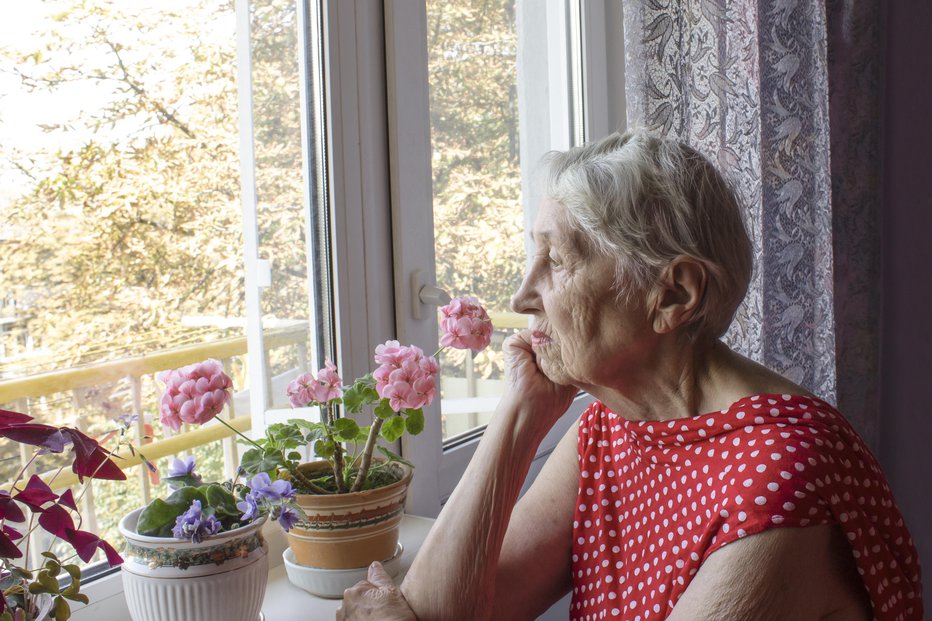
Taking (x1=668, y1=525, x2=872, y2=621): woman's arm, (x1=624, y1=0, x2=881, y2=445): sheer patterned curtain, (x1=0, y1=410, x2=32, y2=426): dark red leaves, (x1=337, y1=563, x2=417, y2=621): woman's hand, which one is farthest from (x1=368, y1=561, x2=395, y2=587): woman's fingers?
(x1=624, y1=0, x2=881, y2=445): sheer patterned curtain

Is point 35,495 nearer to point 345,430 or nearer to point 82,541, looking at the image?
point 82,541

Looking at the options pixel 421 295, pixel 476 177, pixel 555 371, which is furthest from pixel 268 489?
pixel 476 177

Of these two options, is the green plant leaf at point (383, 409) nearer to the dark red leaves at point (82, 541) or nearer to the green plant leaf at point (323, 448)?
the green plant leaf at point (323, 448)

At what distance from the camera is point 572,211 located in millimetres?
1265

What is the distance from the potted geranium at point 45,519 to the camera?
0.80 metres

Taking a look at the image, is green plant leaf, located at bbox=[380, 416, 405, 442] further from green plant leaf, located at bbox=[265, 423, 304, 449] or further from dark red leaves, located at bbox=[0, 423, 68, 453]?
dark red leaves, located at bbox=[0, 423, 68, 453]

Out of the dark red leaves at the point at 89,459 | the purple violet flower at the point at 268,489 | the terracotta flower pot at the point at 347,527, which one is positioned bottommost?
the terracotta flower pot at the point at 347,527

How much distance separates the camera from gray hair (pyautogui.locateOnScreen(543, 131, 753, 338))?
3.97 feet

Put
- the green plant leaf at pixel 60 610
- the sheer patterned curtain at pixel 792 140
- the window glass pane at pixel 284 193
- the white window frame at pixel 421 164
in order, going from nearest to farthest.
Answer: the green plant leaf at pixel 60 610
the window glass pane at pixel 284 193
the white window frame at pixel 421 164
the sheer patterned curtain at pixel 792 140

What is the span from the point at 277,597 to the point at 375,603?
0.21 m

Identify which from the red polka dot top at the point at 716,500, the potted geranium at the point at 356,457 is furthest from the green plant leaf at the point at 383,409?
the red polka dot top at the point at 716,500

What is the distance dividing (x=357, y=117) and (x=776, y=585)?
1062 mm

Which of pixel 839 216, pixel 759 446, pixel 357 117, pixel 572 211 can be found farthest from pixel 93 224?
pixel 839 216

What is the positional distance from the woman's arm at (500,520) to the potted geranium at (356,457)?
0.28ft
